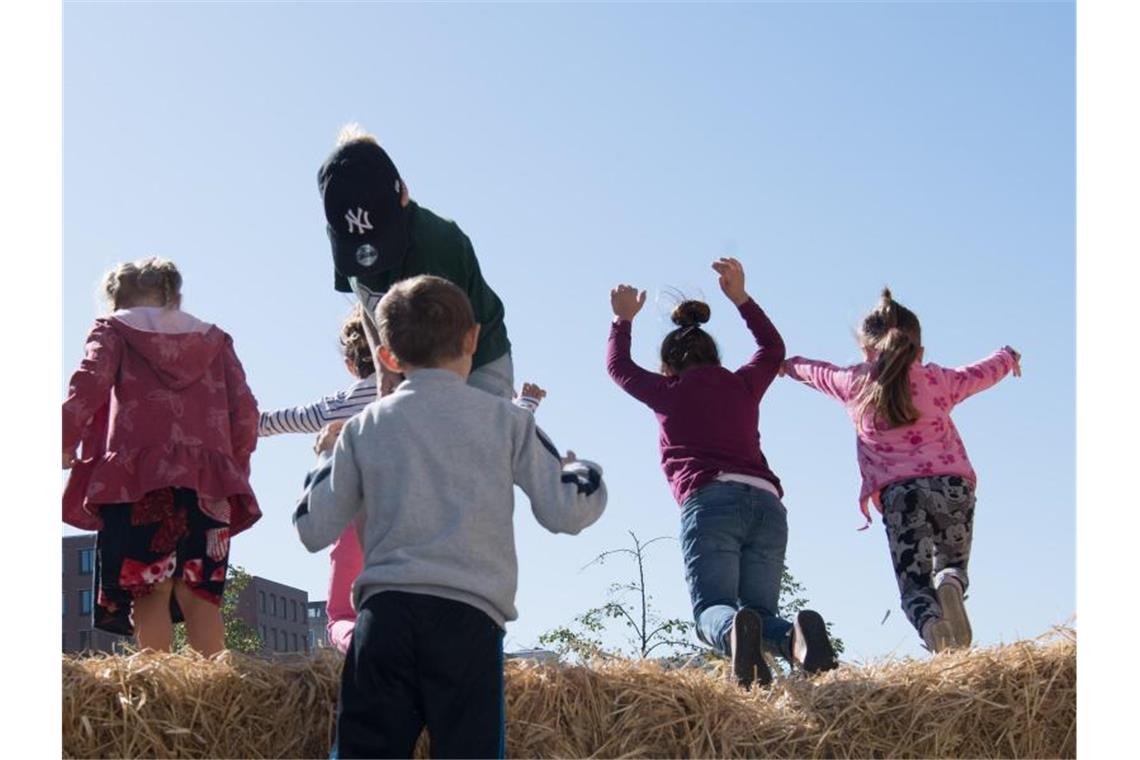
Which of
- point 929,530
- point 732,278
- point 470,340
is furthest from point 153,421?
point 929,530

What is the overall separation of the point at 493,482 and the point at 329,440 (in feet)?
2.80

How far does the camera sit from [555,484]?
4.89 meters

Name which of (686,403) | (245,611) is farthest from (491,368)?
(245,611)

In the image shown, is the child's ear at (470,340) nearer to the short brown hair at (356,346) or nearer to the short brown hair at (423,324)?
the short brown hair at (423,324)

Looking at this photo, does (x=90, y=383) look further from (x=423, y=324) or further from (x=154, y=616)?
(x=423, y=324)

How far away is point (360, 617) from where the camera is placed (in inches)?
189

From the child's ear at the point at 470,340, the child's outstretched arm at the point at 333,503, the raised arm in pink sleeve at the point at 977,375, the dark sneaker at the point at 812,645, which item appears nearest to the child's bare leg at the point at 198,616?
the child's outstretched arm at the point at 333,503

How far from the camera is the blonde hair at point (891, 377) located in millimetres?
8023

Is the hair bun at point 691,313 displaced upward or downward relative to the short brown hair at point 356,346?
upward

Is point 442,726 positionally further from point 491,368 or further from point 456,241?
point 456,241

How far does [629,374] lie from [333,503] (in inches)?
Result: 127

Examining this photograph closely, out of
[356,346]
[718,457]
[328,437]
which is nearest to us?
[328,437]

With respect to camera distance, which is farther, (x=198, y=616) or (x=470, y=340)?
(x=198, y=616)

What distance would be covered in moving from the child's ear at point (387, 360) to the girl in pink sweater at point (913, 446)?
137 inches
